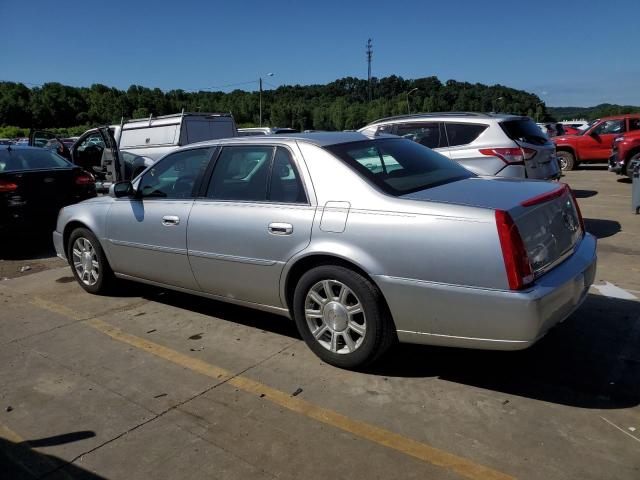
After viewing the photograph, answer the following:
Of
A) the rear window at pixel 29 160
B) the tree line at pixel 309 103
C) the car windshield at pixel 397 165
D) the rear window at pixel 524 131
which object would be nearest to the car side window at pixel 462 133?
the rear window at pixel 524 131

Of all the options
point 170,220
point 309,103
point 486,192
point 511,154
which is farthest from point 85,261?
point 309,103

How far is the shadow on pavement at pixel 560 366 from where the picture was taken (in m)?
3.29

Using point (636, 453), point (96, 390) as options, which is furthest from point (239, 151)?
point (636, 453)

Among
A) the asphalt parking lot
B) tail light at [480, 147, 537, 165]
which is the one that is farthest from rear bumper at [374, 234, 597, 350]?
tail light at [480, 147, 537, 165]

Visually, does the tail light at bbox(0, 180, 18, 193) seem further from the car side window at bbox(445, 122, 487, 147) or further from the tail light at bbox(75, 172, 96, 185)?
the car side window at bbox(445, 122, 487, 147)

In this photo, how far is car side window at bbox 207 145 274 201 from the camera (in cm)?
411

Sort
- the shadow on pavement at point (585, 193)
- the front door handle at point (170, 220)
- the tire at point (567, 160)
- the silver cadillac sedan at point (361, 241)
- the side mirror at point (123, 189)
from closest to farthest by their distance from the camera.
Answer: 1. the silver cadillac sedan at point (361, 241)
2. the front door handle at point (170, 220)
3. the side mirror at point (123, 189)
4. the shadow on pavement at point (585, 193)
5. the tire at point (567, 160)

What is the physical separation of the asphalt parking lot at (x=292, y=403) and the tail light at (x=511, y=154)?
3.18m

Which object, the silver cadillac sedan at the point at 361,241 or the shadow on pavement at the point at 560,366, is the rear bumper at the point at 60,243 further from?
the shadow on pavement at the point at 560,366

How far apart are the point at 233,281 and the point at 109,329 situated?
1.34 meters

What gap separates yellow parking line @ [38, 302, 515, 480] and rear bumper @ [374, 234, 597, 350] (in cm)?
65

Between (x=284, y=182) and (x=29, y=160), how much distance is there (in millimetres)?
5767

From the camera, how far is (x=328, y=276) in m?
3.56

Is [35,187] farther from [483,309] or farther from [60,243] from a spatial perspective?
[483,309]
